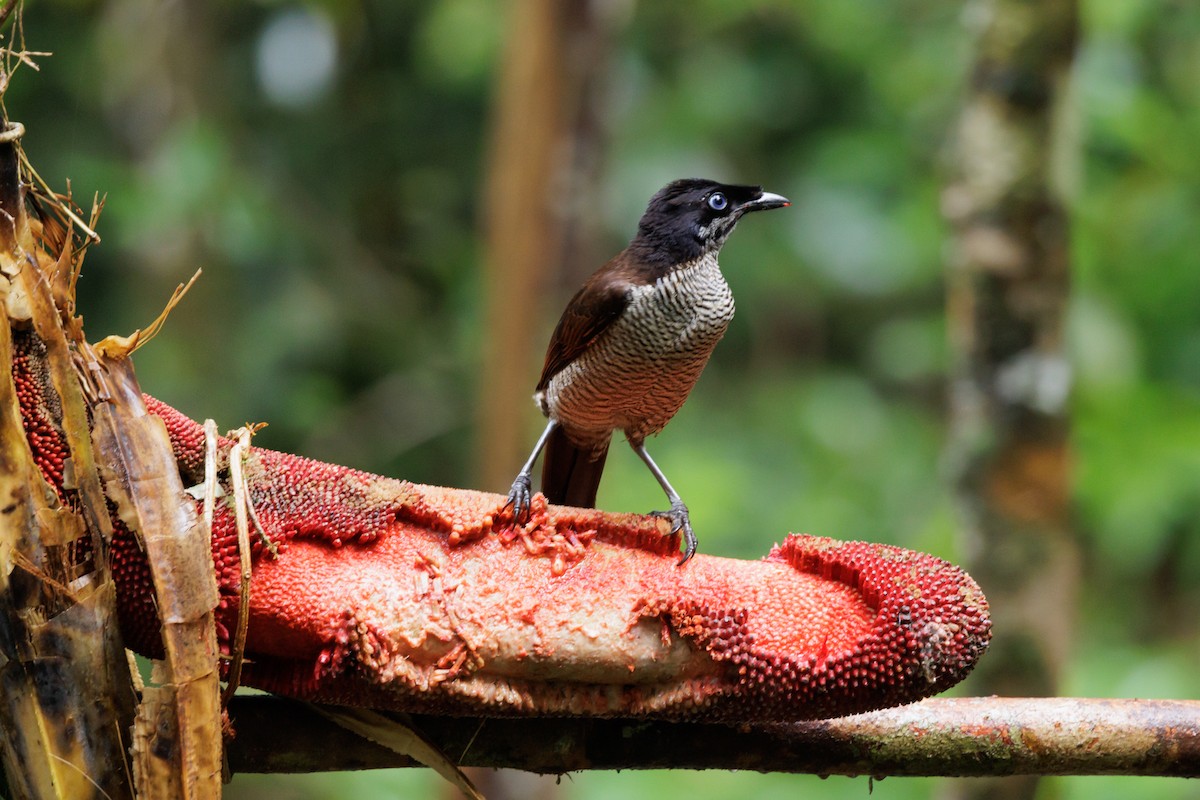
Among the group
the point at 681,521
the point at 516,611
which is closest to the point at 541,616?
the point at 516,611

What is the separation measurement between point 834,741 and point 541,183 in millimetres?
3549

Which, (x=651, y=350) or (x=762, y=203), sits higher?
(x=762, y=203)

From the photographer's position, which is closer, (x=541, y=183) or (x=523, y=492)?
(x=523, y=492)

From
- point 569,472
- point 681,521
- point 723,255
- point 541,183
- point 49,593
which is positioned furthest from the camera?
point 723,255

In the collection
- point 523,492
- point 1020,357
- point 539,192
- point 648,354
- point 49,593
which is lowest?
point 49,593

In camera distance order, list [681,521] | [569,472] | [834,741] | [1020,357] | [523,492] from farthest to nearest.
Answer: [1020,357], [569,472], [681,521], [523,492], [834,741]

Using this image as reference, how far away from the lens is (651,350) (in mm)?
2879

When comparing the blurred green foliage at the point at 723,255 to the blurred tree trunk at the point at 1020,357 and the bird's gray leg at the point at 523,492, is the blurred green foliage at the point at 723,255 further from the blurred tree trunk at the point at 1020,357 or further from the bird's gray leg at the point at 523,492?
the bird's gray leg at the point at 523,492

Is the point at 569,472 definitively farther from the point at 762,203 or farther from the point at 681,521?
the point at 762,203

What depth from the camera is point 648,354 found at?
9.45 ft

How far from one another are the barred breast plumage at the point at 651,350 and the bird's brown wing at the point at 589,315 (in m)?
0.02

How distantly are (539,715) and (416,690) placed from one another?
196 mm

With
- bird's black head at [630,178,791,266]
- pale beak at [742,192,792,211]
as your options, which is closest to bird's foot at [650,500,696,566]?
bird's black head at [630,178,791,266]

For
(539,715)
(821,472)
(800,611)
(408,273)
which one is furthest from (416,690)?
(408,273)
